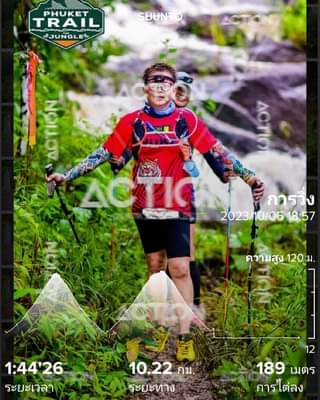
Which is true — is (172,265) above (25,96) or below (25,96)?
below

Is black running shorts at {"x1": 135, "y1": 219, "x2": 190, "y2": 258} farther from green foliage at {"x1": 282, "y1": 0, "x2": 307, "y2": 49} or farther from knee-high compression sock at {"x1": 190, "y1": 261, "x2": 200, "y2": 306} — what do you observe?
green foliage at {"x1": 282, "y1": 0, "x2": 307, "y2": 49}

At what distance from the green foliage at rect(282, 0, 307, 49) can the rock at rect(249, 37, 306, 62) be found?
22mm

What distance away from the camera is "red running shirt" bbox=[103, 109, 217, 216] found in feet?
15.5

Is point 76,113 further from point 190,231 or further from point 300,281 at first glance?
point 300,281

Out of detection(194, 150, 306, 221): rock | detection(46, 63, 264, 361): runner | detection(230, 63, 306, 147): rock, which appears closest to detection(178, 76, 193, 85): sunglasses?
detection(46, 63, 264, 361): runner

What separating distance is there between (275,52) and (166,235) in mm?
660

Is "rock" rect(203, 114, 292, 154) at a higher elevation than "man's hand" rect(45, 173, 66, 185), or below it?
higher

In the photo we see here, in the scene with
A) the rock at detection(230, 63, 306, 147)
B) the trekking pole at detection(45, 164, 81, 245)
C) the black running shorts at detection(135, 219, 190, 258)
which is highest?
the rock at detection(230, 63, 306, 147)

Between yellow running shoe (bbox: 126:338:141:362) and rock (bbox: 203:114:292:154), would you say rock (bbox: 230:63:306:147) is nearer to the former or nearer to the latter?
rock (bbox: 203:114:292:154)

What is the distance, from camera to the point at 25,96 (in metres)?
4.78

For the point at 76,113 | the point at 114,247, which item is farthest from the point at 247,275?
the point at 76,113

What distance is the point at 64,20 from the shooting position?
15.4ft

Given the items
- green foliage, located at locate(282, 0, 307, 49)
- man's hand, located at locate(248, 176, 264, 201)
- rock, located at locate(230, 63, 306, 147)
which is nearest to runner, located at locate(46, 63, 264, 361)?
man's hand, located at locate(248, 176, 264, 201)

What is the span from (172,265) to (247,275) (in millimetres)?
235
